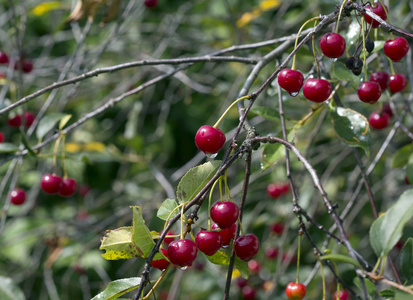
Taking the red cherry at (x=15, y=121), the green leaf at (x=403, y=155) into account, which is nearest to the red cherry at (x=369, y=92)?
the green leaf at (x=403, y=155)

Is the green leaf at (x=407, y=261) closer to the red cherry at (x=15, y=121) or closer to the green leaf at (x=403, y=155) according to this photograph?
the green leaf at (x=403, y=155)

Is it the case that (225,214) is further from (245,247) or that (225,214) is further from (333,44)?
(333,44)

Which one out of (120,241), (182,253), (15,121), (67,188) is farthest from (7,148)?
(182,253)

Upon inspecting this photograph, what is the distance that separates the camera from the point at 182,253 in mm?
947

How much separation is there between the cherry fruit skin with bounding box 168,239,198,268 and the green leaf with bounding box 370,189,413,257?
0.35 meters

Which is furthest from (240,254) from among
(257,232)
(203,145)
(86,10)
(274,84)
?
(257,232)

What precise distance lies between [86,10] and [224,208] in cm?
150

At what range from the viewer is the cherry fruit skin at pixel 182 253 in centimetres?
95

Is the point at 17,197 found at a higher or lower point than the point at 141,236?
lower

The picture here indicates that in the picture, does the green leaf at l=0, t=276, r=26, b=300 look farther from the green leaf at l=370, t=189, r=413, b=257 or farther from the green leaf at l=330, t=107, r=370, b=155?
the green leaf at l=370, t=189, r=413, b=257

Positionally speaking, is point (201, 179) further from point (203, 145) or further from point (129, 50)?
point (129, 50)

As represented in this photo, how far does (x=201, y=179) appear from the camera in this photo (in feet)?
3.31

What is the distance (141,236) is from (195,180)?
16 centimetres

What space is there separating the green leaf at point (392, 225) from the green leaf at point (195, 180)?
0.34 metres
